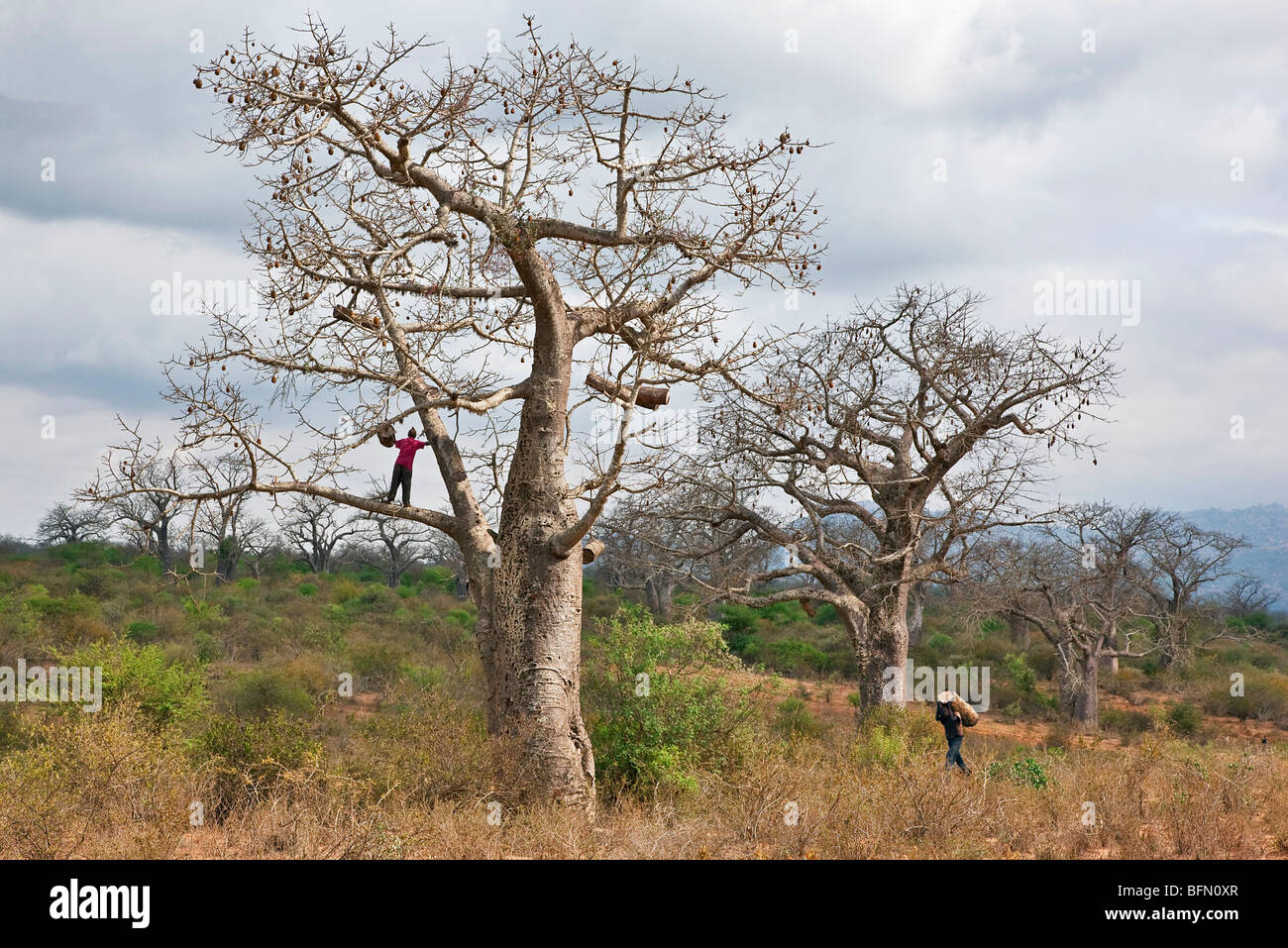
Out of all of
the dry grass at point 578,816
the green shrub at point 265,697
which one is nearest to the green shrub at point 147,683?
the green shrub at point 265,697

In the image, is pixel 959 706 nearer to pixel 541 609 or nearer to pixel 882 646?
pixel 882 646

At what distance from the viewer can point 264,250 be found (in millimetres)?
8422

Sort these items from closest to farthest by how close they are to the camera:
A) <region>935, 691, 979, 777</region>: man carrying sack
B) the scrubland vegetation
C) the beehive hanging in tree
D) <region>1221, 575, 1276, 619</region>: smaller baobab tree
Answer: the scrubland vegetation
<region>935, 691, 979, 777</region>: man carrying sack
the beehive hanging in tree
<region>1221, 575, 1276, 619</region>: smaller baobab tree

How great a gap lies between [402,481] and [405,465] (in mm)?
157

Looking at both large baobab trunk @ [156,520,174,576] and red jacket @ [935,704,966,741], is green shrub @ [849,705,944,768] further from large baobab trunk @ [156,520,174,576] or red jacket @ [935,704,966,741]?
large baobab trunk @ [156,520,174,576]

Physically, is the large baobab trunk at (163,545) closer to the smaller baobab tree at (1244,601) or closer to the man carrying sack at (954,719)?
the man carrying sack at (954,719)

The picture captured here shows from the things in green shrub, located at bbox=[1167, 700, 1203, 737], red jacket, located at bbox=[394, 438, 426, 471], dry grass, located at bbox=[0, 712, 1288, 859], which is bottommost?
green shrub, located at bbox=[1167, 700, 1203, 737]

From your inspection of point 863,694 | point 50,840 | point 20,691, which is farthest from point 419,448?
point 863,694

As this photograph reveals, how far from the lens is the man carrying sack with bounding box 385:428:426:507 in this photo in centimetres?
922

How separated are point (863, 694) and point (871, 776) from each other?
601 centimetres

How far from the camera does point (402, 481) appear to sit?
9.29 m

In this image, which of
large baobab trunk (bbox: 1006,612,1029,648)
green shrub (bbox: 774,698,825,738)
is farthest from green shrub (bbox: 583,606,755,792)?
large baobab trunk (bbox: 1006,612,1029,648)

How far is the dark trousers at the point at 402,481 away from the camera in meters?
Result: 9.21
